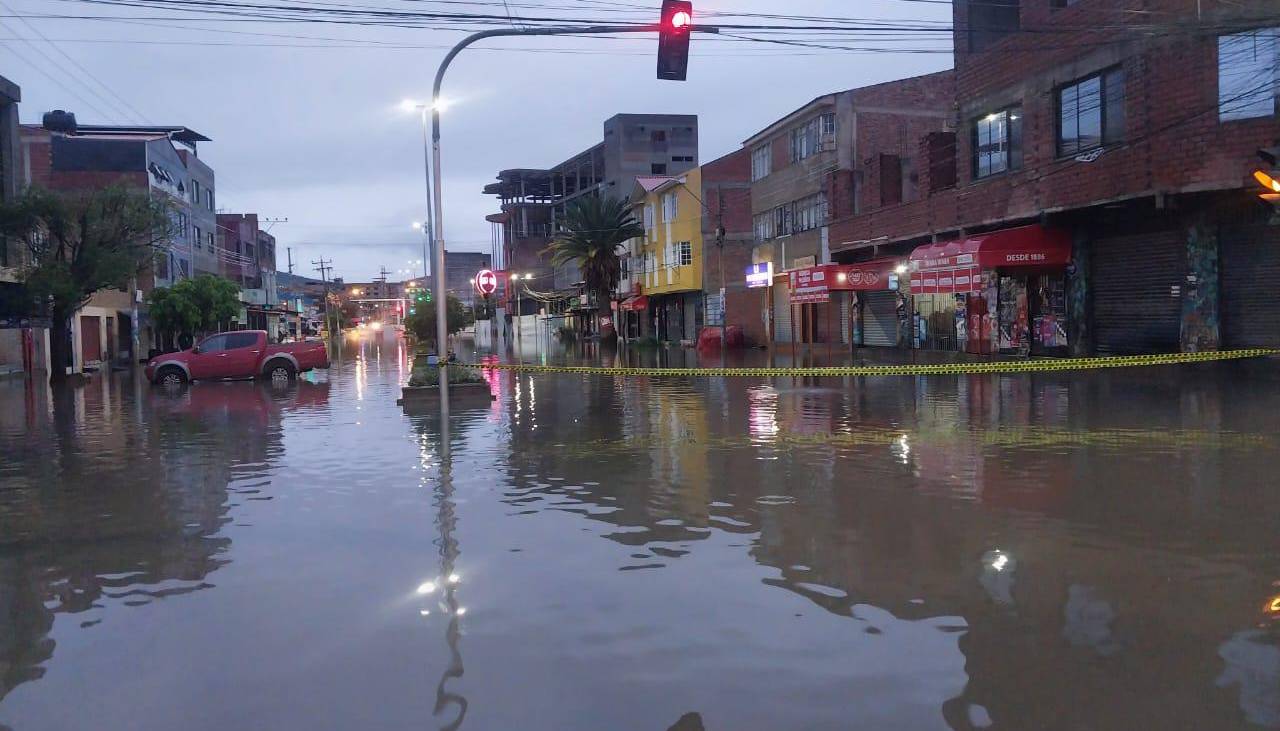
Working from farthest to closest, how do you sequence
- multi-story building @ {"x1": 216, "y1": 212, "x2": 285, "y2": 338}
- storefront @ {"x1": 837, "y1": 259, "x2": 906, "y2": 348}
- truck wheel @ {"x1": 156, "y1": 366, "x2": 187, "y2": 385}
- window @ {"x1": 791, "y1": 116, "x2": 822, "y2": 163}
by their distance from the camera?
multi-story building @ {"x1": 216, "y1": 212, "x2": 285, "y2": 338}
window @ {"x1": 791, "y1": 116, "x2": 822, "y2": 163}
storefront @ {"x1": 837, "y1": 259, "x2": 906, "y2": 348}
truck wheel @ {"x1": 156, "y1": 366, "x2": 187, "y2": 385}

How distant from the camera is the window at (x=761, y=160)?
47719mm

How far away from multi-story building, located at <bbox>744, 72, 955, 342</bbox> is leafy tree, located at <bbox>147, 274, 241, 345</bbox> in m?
25.9

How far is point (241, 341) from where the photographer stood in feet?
99.7

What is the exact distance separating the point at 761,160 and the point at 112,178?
32866mm

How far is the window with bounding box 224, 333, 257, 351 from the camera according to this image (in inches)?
1193

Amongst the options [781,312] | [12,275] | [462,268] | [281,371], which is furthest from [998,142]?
[462,268]

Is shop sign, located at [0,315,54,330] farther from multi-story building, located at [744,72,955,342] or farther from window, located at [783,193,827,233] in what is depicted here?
window, located at [783,193,827,233]

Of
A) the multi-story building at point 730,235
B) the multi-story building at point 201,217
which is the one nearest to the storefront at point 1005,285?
the multi-story building at point 730,235

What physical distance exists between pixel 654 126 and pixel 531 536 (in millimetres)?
85842

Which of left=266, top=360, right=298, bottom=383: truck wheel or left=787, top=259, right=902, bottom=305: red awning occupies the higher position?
left=787, top=259, right=902, bottom=305: red awning

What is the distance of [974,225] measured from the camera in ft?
96.8

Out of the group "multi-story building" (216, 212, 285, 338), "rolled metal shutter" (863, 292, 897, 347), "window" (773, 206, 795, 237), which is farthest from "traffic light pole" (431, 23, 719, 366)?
"multi-story building" (216, 212, 285, 338)

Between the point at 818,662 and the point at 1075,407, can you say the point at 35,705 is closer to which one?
the point at 818,662

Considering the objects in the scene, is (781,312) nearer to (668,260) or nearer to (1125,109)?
(668,260)
